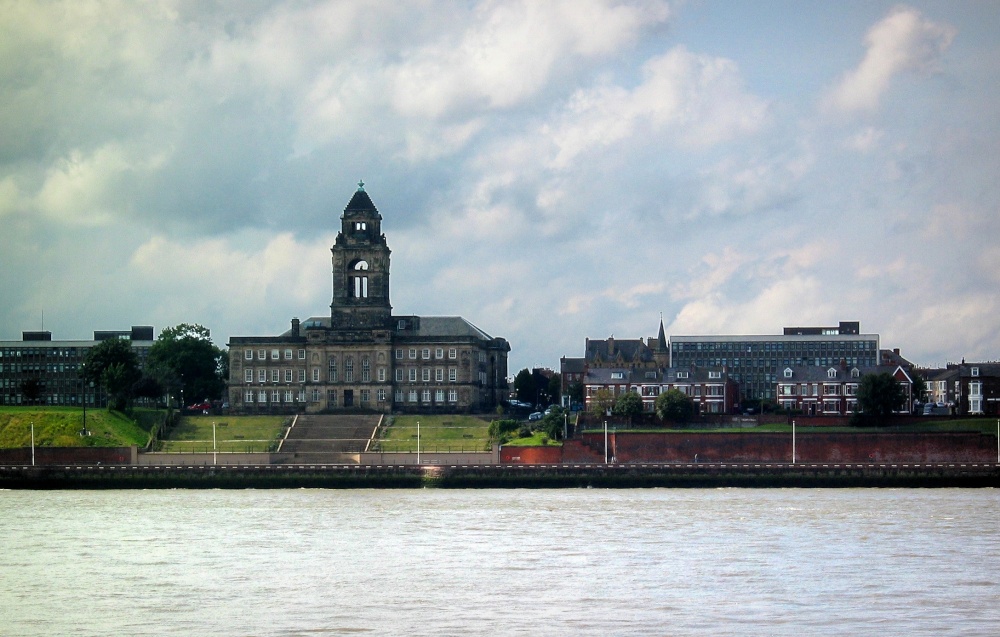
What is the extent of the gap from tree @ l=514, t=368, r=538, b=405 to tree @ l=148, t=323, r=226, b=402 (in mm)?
42361

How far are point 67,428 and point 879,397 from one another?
57653 mm

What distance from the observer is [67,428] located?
→ 353 ft

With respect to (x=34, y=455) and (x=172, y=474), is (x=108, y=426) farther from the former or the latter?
(x=172, y=474)

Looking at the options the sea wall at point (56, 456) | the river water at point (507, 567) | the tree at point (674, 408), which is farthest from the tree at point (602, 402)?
the river water at point (507, 567)

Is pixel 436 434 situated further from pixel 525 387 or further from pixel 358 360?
pixel 525 387

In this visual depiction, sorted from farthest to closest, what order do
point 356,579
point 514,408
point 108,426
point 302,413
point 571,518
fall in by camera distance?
1. point 514,408
2. point 302,413
3. point 108,426
4. point 571,518
5. point 356,579

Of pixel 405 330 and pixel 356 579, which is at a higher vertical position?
pixel 405 330

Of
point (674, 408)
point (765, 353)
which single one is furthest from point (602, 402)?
point (765, 353)

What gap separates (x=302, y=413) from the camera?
414 feet

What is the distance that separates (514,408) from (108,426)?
40938 millimetres

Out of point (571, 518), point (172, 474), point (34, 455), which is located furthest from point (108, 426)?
point (571, 518)

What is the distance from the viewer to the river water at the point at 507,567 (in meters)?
37.5

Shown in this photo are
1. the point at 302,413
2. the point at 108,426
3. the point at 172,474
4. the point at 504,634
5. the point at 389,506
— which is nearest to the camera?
the point at 504,634

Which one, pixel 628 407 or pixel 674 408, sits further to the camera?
pixel 628 407
